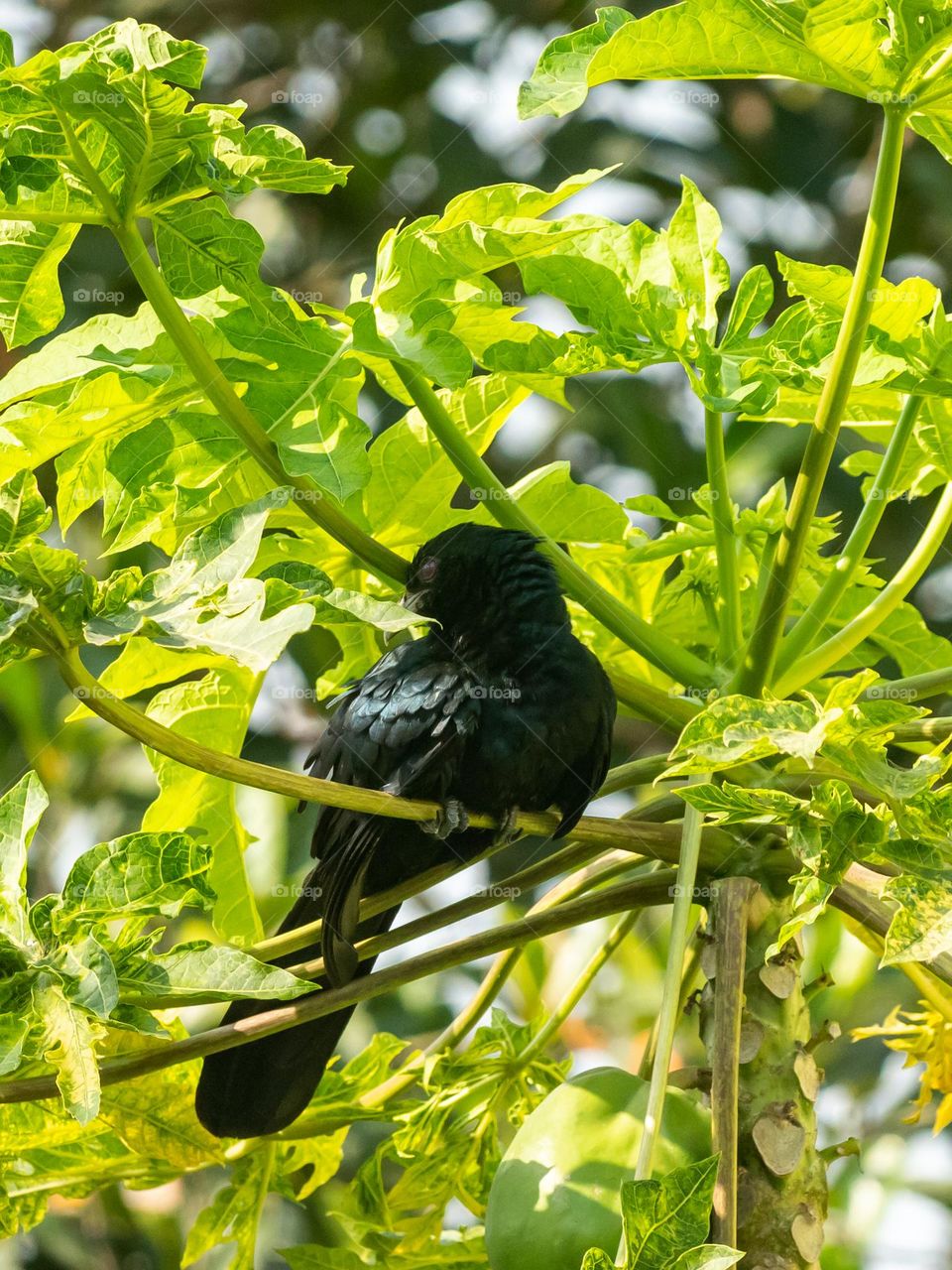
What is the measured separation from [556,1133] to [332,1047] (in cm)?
42

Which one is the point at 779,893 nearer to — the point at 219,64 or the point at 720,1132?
the point at 720,1132

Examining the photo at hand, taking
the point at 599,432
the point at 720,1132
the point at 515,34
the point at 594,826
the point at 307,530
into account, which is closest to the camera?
the point at 720,1132

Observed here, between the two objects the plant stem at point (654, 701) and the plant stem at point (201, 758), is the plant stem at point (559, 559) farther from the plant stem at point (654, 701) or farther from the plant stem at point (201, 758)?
the plant stem at point (201, 758)

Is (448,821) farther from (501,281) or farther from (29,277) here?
(501,281)

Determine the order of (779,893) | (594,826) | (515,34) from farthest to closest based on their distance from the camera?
(515,34) < (779,893) < (594,826)

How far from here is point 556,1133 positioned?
1243 mm

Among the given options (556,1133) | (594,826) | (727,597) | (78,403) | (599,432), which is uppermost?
(78,403)

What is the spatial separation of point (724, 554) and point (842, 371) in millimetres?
267

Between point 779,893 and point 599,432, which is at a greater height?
point 779,893

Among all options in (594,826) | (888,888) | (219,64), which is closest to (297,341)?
(594,826)

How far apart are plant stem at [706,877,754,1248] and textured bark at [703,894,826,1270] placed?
0.02 m

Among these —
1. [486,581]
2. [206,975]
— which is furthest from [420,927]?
[486,581]

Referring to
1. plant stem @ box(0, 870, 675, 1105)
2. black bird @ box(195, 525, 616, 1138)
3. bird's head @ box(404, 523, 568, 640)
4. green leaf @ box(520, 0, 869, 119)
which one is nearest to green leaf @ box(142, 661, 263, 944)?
black bird @ box(195, 525, 616, 1138)

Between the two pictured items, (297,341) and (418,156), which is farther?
(418,156)
